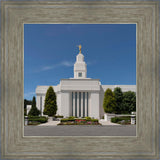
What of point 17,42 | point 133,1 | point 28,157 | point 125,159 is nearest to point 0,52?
point 17,42

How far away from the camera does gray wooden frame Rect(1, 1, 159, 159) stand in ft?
11.9

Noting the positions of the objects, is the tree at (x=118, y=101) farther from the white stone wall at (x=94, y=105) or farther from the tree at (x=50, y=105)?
the tree at (x=50, y=105)

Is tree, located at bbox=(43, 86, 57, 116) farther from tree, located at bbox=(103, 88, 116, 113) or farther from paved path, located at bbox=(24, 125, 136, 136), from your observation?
paved path, located at bbox=(24, 125, 136, 136)

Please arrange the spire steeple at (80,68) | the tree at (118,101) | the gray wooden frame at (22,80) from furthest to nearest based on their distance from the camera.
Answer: the spire steeple at (80,68) → the tree at (118,101) → the gray wooden frame at (22,80)

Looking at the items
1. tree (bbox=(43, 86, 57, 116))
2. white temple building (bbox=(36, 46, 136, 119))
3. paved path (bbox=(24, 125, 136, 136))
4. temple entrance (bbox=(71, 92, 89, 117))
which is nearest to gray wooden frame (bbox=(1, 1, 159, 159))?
paved path (bbox=(24, 125, 136, 136))

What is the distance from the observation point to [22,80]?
3.73m

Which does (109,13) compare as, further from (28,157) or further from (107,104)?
(107,104)

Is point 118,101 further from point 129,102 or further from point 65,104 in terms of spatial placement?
point 65,104

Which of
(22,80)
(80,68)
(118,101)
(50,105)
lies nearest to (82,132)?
(22,80)

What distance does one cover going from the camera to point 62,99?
18.3 meters

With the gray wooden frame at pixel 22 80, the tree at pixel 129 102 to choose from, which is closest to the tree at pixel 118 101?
the tree at pixel 129 102

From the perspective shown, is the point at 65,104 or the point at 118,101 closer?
the point at 118,101

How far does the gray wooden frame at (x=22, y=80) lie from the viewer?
11.9ft

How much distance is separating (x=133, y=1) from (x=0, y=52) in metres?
3.52
